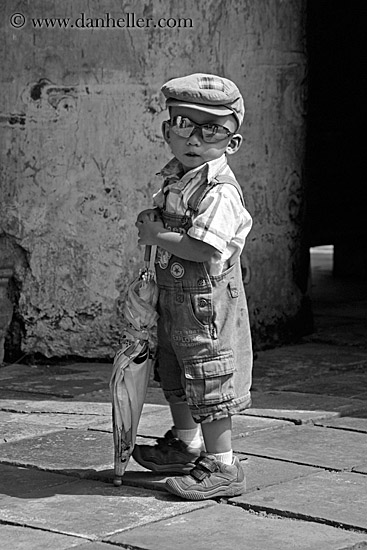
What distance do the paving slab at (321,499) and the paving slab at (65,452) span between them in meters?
0.68

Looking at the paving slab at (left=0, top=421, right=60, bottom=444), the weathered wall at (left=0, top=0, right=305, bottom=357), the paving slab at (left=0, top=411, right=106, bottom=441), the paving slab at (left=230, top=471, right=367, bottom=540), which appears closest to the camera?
the paving slab at (left=230, top=471, right=367, bottom=540)

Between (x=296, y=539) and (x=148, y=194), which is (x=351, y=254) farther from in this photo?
(x=296, y=539)

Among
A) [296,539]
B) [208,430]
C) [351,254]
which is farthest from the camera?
[351,254]

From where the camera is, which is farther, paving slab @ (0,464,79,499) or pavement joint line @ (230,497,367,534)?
paving slab @ (0,464,79,499)

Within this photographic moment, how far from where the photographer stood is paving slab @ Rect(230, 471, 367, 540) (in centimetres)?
378

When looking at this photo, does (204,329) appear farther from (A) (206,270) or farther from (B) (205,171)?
(B) (205,171)

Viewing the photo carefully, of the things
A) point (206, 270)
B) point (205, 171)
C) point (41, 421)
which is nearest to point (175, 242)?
point (206, 270)

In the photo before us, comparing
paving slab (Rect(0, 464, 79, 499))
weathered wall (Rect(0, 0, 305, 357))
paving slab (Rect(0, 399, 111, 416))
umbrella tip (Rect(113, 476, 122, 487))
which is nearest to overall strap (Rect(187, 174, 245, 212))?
umbrella tip (Rect(113, 476, 122, 487))

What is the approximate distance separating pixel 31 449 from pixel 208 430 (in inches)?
36.6

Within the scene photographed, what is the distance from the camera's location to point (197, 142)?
403 centimetres

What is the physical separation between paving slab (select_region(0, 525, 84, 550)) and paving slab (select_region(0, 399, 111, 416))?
63.8 inches

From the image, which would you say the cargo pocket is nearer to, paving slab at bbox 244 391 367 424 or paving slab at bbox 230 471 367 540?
paving slab at bbox 230 471 367 540

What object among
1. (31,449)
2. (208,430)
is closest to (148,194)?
(31,449)

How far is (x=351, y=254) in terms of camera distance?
31.3ft
